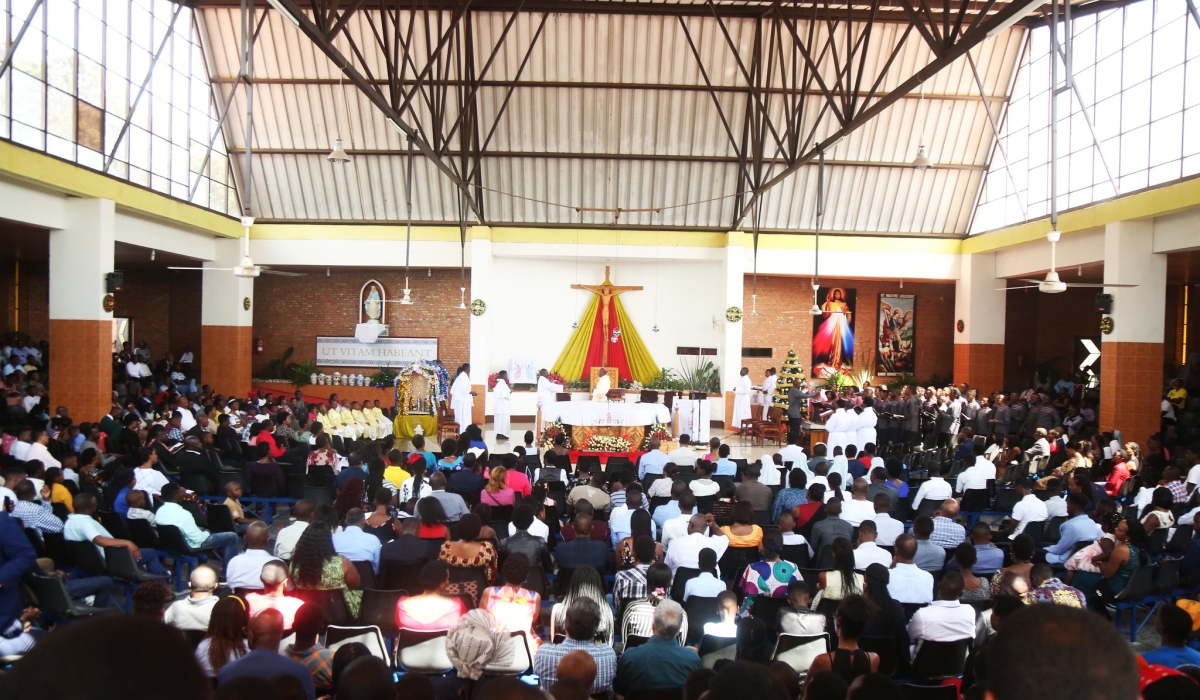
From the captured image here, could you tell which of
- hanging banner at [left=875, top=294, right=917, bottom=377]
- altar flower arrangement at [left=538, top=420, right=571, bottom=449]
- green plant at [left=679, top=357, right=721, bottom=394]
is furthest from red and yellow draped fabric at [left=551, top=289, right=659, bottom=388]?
hanging banner at [left=875, top=294, right=917, bottom=377]

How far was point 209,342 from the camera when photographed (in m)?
18.6

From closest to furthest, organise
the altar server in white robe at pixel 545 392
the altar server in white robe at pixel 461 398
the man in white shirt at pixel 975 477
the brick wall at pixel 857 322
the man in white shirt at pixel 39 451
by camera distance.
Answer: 1. the man in white shirt at pixel 39 451
2. the man in white shirt at pixel 975 477
3. the altar server in white robe at pixel 545 392
4. the altar server in white robe at pixel 461 398
5. the brick wall at pixel 857 322

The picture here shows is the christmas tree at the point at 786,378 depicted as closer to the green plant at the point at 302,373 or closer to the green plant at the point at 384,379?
the green plant at the point at 384,379

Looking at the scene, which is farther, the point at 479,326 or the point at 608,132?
the point at 479,326

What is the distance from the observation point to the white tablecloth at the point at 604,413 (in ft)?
47.3

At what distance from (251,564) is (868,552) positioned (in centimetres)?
447

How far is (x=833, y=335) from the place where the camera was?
21.1m

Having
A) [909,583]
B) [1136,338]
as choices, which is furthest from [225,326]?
[1136,338]

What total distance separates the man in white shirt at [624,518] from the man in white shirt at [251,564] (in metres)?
2.20

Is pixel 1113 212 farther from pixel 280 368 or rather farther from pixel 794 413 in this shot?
pixel 280 368

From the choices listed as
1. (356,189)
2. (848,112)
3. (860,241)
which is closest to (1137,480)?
(848,112)

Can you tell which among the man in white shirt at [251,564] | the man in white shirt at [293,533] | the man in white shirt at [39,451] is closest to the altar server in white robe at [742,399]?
the man in white shirt at [293,533]

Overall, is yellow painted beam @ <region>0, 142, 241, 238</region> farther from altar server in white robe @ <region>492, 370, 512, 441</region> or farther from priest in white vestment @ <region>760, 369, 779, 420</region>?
priest in white vestment @ <region>760, 369, 779, 420</region>

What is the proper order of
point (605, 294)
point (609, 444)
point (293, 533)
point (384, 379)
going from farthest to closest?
point (605, 294), point (384, 379), point (609, 444), point (293, 533)
